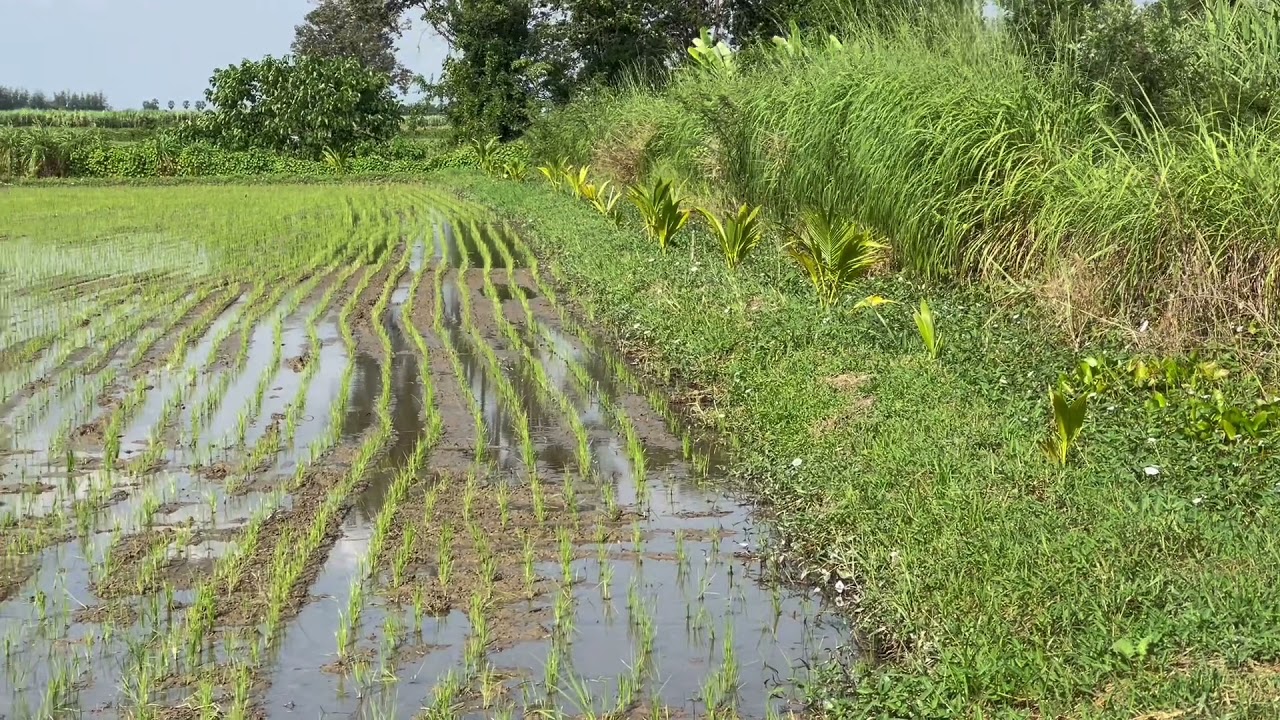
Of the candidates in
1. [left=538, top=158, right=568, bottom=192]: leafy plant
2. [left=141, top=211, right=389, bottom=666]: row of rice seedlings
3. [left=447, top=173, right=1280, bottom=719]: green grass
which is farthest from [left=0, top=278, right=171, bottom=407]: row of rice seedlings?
[left=538, top=158, right=568, bottom=192]: leafy plant

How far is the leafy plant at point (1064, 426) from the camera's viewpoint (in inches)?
201

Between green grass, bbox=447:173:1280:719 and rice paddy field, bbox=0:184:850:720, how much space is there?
30 cm

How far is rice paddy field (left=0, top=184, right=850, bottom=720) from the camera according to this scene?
3881 mm

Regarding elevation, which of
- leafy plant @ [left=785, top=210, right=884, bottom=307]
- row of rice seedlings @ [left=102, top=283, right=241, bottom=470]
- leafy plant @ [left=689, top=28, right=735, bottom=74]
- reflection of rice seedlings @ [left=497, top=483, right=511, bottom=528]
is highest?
leafy plant @ [left=689, top=28, right=735, bottom=74]

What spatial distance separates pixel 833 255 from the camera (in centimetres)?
877

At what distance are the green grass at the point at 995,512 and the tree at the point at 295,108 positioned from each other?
2961 centimetres

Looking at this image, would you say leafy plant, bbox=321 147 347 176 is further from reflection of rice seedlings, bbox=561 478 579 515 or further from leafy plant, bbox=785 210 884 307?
reflection of rice seedlings, bbox=561 478 579 515

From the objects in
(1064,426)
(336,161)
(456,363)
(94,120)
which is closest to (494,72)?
(336,161)

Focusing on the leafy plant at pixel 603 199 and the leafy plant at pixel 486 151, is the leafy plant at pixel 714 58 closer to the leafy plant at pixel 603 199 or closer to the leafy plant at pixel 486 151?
the leafy plant at pixel 603 199

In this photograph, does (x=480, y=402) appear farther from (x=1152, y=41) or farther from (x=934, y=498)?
(x=1152, y=41)

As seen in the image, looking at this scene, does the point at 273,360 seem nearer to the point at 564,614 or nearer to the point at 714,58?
the point at 564,614

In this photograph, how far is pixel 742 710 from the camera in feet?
12.2

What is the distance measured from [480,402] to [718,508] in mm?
2375

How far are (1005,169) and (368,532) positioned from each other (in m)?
5.57
